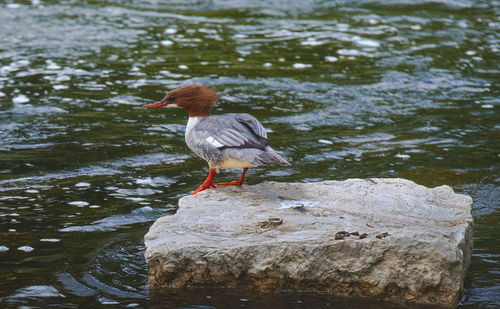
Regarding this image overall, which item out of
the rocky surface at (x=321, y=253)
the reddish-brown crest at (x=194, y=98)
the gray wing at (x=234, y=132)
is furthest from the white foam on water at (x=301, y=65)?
the rocky surface at (x=321, y=253)

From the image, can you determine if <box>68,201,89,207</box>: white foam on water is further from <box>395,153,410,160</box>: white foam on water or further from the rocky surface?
<box>395,153,410,160</box>: white foam on water

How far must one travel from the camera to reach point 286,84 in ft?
34.7

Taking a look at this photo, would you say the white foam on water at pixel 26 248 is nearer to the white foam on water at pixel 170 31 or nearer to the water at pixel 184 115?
the water at pixel 184 115

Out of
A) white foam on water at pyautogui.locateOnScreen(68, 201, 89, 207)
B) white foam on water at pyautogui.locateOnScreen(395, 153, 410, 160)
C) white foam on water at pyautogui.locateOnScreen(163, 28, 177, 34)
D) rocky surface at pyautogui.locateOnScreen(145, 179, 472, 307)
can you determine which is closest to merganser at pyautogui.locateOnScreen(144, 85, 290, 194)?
Answer: rocky surface at pyautogui.locateOnScreen(145, 179, 472, 307)

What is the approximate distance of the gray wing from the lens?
5.34 m

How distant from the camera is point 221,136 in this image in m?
5.45

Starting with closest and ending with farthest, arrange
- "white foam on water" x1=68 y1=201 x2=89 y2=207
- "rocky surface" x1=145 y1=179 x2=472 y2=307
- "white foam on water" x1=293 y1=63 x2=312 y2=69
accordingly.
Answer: "rocky surface" x1=145 y1=179 x2=472 y2=307, "white foam on water" x1=68 y1=201 x2=89 y2=207, "white foam on water" x1=293 y1=63 x2=312 y2=69

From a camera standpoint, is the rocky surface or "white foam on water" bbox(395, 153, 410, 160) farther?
"white foam on water" bbox(395, 153, 410, 160)

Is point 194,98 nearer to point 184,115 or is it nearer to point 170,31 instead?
point 184,115

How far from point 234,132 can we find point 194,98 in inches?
21.2

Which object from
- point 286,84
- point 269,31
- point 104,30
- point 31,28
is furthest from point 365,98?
point 31,28

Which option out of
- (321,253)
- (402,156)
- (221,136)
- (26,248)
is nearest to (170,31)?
(402,156)

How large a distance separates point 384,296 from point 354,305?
0.63ft

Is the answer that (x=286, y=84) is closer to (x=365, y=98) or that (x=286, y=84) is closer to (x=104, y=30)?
(x=365, y=98)
